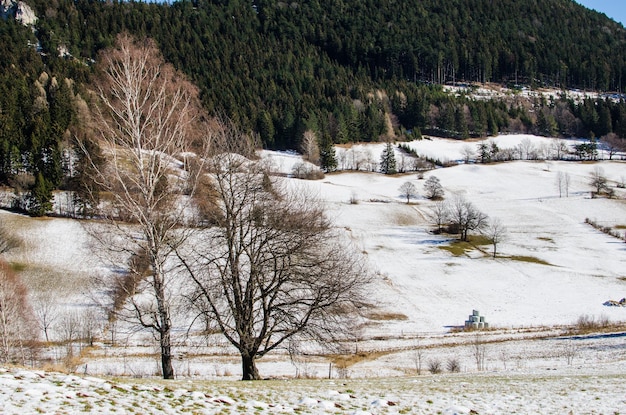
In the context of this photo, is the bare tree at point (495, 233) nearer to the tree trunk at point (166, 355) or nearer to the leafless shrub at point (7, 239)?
the leafless shrub at point (7, 239)

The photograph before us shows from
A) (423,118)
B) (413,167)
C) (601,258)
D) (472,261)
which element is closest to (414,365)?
(472,261)

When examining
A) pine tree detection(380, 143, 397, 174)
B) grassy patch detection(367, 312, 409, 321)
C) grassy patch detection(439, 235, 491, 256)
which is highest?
pine tree detection(380, 143, 397, 174)

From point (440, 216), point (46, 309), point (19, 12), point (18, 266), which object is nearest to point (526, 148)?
point (440, 216)

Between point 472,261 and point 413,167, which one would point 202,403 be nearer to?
point 472,261

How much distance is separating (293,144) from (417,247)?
82.8 metres

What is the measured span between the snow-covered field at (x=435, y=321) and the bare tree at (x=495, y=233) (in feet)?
3.82

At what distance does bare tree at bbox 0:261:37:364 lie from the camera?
31.0 metres

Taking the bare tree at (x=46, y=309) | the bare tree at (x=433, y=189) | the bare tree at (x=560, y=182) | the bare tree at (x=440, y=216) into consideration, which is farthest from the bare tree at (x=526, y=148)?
the bare tree at (x=46, y=309)

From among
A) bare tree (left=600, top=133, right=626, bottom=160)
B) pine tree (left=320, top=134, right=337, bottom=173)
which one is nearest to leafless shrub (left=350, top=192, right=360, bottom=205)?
pine tree (left=320, top=134, right=337, bottom=173)

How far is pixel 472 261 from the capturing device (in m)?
74.1

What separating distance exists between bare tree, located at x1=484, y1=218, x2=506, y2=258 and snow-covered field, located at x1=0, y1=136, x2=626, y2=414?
3.82 feet

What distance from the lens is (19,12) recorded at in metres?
186

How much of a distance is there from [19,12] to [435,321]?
203540 millimetres

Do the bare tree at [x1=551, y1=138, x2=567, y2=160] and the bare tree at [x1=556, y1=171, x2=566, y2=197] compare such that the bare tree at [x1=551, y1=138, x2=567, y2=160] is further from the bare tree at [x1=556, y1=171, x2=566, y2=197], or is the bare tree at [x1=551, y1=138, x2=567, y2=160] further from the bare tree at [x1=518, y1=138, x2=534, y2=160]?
the bare tree at [x1=556, y1=171, x2=566, y2=197]
